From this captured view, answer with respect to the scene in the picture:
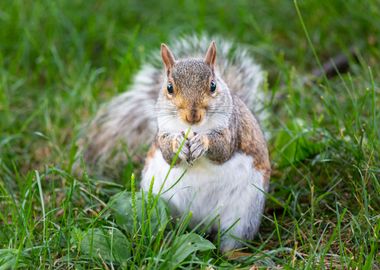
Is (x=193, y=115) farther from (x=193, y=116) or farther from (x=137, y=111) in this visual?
(x=137, y=111)

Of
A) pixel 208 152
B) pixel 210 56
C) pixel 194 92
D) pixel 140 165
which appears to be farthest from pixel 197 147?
pixel 140 165

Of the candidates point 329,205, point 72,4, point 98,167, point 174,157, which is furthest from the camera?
point 72,4

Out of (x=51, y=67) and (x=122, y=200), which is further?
(x=51, y=67)

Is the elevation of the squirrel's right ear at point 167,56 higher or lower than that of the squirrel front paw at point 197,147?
higher

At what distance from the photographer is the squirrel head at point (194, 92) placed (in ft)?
6.38

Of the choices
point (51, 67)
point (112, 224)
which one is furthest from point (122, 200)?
point (51, 67)

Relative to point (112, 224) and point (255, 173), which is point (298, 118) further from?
point (112, 224)

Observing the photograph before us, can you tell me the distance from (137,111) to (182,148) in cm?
82

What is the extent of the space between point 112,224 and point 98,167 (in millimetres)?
685

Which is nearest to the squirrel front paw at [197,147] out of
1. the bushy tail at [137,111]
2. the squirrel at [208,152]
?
the squirrel at [208,152]

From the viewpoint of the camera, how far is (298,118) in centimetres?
277

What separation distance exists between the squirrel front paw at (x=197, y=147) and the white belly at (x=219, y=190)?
0.19 ft

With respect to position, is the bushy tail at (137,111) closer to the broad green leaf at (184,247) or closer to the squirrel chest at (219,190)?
the squirrel chest at (219,190)

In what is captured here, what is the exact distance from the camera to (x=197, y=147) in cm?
203
